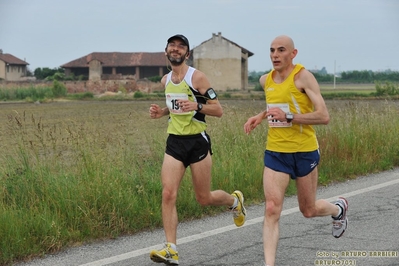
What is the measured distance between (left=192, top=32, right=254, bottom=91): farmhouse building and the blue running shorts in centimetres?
7554

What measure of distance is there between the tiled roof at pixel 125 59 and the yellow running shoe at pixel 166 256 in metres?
96.7

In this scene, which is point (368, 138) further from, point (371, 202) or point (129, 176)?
point (129, 176)

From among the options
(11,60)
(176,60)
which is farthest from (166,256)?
(11,60)

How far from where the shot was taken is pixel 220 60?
81625mm

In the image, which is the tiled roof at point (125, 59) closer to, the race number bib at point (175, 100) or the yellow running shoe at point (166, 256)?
the race number bib at point (175, 100)

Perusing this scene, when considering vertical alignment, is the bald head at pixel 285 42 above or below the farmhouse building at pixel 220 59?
below

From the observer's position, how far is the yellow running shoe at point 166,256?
5531 mm

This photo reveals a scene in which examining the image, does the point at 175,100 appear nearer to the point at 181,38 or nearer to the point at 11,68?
the point at 181,38

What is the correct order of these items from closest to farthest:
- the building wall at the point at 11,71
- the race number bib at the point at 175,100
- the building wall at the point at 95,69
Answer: the race number bib at the point at 175,100
the building wall at the point at 95,69
the building wall at the point at 11,71

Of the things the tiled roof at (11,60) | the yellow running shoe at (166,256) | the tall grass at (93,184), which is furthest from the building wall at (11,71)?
the yellow running shoe at (166,256)

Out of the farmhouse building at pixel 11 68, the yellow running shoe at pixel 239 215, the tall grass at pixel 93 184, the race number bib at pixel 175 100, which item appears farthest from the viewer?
the farmhouse building at pixel 11 68

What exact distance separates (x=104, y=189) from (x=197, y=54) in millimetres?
75858

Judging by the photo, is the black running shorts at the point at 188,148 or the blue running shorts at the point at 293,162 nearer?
the blue running shorts at the point at 293,162

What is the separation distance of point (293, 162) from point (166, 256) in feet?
4.65
